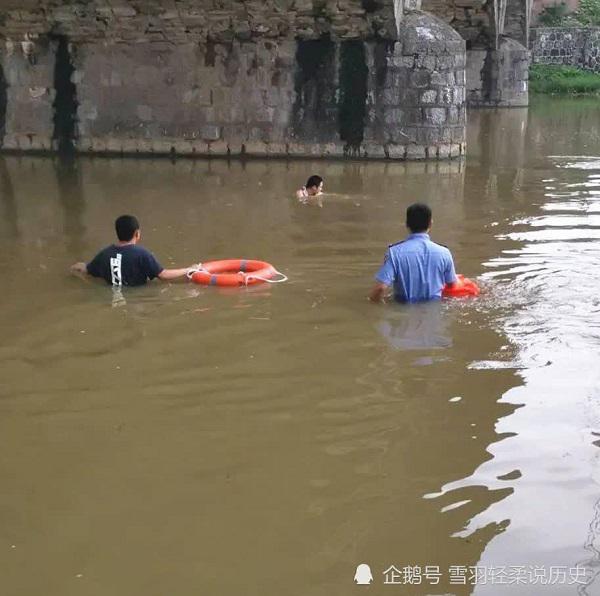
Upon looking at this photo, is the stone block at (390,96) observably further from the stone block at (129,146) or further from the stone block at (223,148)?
the stone block at (129,146)

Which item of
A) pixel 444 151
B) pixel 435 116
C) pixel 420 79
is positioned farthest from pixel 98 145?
pixel 444 151

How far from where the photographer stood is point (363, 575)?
2994 mm

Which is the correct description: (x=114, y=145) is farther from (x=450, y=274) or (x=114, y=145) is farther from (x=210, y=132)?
(x=450, y=274)

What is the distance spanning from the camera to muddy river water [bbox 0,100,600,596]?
307 cm

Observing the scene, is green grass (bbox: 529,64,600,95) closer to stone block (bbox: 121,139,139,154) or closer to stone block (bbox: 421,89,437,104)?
stone block (bbox: 421,89,437,104)

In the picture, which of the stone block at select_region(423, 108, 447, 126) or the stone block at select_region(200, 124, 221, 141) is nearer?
the stone block at select_region(423, 108, 447, 126)

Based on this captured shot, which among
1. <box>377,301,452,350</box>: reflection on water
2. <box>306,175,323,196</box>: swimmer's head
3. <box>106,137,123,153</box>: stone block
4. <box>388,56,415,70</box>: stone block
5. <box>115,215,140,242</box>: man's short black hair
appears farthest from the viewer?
<box>106,137,123,153</box>: stone block

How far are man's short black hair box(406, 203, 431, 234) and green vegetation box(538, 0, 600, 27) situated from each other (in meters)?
35.9

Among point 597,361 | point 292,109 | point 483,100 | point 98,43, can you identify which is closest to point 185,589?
point 597,361

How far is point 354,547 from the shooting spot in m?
3.14

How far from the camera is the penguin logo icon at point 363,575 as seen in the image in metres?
2.96

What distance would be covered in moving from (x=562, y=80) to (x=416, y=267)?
31614 millimetres

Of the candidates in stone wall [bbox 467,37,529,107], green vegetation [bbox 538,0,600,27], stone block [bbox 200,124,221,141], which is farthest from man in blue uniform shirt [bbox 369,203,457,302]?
green vegetation [bbox 538,0,600,27]

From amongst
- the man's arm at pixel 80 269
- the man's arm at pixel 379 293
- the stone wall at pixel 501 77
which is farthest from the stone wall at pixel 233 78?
the stone wall at pixel 501 77
